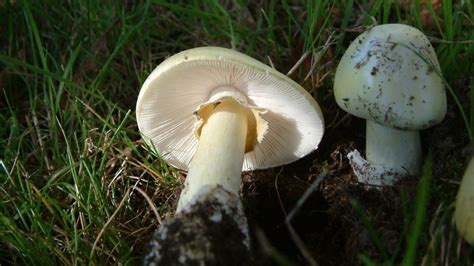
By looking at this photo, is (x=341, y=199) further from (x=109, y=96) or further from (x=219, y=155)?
(x=109, y=96)

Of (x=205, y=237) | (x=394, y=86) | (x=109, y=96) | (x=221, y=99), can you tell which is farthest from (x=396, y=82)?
(x=109, y=96)

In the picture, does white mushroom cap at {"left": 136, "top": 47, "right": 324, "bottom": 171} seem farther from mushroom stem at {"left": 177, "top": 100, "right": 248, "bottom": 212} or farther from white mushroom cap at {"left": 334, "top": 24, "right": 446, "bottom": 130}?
white mushroom cap at {"left": 334, "top": 24, "right": 446, "bottom": 130}

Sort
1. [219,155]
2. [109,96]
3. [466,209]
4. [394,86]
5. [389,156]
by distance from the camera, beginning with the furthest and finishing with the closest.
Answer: [109,96]
[389,156]
[219,155]
[394,86]
[466,209]

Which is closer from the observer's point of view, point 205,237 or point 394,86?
point 205,237

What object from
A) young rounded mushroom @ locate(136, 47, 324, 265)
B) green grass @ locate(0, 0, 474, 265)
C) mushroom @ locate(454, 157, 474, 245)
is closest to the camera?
mushroom @ locate(454, 157, 474, 245)

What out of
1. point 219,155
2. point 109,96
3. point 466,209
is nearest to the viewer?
point 466,209

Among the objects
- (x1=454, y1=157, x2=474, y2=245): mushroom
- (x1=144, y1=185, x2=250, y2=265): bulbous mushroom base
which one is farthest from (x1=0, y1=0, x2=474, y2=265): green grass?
(x1=144, y1=185, x2=250, y2=265): bulbous mushroom base

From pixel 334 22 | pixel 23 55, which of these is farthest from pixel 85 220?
pixel 334 22

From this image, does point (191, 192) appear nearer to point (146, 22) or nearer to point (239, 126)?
point (239, 126)
